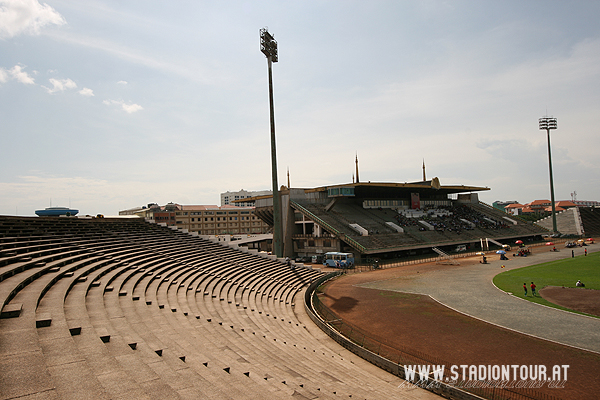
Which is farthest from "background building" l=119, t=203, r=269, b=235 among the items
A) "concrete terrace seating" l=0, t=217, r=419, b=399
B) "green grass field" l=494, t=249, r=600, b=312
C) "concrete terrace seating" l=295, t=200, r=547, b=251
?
"concrete terrace seating" l=0, t=217, r=419, b=399

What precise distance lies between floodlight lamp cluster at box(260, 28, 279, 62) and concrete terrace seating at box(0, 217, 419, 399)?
29889 millimetres

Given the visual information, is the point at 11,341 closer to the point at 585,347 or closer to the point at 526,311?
the point at 585,347

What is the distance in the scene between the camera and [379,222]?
64.7m

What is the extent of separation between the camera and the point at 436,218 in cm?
7462

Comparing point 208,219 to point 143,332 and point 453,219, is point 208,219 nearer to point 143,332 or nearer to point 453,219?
point 453,219

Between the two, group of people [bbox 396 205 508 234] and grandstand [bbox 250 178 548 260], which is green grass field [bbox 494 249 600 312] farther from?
group of people [bbox 396 205 508 234]

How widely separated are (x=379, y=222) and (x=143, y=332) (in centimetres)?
5715

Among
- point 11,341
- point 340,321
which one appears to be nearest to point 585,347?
point 340,321

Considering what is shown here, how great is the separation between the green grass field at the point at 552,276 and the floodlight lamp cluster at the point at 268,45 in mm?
37917

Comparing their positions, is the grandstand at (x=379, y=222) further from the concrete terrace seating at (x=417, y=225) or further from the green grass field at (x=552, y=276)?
the green grass field at (x=552, y=276)

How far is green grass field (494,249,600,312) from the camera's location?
101ft

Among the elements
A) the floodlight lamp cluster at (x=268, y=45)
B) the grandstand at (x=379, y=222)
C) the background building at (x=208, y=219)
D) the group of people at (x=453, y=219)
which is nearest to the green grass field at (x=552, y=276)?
the grandstand at (x=379, y=222)

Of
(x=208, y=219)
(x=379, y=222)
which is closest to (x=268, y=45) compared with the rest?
(x=379, y=222)

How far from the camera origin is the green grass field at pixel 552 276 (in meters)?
30.7
